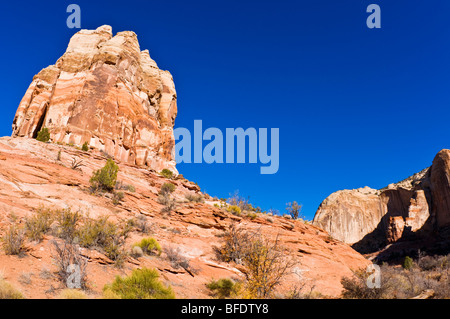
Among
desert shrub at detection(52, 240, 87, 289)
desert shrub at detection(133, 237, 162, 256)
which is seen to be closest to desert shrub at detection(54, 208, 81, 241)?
desert shrub at detection(52, 240, 87, 289)

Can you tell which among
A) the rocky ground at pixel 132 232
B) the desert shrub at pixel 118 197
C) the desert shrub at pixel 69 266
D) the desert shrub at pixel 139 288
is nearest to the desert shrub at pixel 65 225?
the rocky ground at pixel 132 232

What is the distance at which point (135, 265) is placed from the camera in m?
9.52

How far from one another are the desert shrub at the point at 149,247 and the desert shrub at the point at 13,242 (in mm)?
4535

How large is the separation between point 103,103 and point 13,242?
32.7 m

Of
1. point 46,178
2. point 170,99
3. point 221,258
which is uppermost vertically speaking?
point 170,99

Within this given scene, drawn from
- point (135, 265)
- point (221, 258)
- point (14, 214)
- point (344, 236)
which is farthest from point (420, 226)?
point (14, 214)

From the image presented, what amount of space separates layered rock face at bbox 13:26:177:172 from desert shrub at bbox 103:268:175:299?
30.2 metres

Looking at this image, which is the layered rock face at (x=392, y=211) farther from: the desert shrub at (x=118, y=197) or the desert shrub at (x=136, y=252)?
the desert shrub at (x=136, y=252)

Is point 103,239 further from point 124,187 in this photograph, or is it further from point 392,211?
point 392,211

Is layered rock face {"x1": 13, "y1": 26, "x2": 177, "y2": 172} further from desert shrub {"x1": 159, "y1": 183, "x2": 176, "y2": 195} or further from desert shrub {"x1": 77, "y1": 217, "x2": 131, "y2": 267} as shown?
desert shrub {"x1": 77, "y1": 217, "x2": 131, "y2": 267}

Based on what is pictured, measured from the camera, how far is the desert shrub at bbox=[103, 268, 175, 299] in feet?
22.1

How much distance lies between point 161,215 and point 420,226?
2263 inches

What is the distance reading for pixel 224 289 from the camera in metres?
10.0
